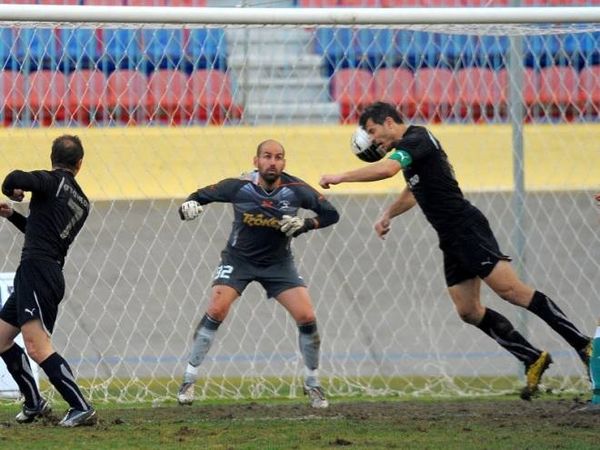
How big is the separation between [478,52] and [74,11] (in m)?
6.32

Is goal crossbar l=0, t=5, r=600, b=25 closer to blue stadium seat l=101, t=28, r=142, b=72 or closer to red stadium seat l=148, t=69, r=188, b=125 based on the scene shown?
red stadium seat l=148, t=69, r=188, b=125

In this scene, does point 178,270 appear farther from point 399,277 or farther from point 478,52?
point 478,52

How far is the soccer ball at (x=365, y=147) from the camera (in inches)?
328

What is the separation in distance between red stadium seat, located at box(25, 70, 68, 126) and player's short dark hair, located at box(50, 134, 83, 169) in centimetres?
429

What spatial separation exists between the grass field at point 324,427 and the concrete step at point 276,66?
14.0 feet

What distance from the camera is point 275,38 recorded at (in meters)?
14.2

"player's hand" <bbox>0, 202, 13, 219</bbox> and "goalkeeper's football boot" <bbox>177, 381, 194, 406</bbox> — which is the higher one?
"player's hand" <bbox>0, 202, 13, 219</bbox>

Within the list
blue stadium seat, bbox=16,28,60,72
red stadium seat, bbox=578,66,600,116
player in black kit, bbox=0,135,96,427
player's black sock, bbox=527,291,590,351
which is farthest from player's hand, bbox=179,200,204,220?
red stadium seat, bbox=578,66,600,116

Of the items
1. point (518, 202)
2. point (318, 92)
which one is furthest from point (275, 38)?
point (518, 202)

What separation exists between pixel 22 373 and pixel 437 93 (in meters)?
7.78

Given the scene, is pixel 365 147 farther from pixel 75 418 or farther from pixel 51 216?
pixel 75 418

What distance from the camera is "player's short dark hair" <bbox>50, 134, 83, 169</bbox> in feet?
24.5

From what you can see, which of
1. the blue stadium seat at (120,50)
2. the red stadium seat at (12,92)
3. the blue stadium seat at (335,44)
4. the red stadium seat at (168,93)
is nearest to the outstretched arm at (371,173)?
the red stadium seat at (12,92)

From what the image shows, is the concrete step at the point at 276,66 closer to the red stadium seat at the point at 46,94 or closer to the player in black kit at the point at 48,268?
the red stadium seat at the point at 46,94
